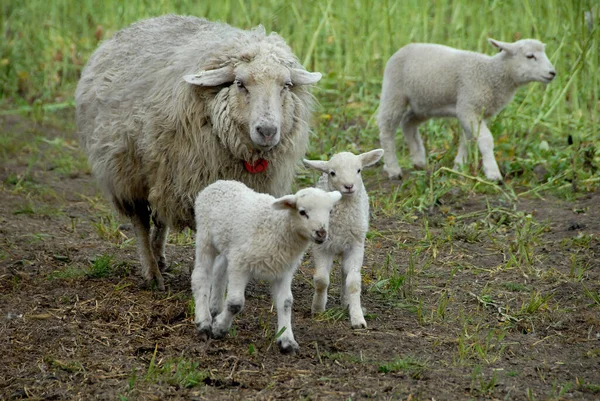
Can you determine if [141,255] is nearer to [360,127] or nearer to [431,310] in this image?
Answer: [431,310]

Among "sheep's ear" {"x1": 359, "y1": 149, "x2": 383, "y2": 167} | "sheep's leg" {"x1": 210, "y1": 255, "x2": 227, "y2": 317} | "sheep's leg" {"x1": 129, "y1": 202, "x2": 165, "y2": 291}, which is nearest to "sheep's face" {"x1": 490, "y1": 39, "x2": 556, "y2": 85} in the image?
"sheep's ear" {"x1": 359, "y1": 149, "x2": 383, "y2": 167}

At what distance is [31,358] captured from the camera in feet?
14.4

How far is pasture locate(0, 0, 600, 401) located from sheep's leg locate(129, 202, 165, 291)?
0.14 meters

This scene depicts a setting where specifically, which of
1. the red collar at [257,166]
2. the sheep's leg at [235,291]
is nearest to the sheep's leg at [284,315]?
the sheep's leg at [235,291]

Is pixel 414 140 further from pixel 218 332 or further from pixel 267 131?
pixel 218 332

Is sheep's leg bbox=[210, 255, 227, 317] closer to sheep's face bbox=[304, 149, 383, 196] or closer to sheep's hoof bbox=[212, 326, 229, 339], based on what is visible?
sheep's hoof bbox=[212, 326, 229, 339]

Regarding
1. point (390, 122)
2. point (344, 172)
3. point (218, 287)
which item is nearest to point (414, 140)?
point (390, 122)

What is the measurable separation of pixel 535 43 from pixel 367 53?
2882 mm

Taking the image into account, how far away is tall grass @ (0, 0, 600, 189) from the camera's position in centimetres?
850

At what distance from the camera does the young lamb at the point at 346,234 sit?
191 inches

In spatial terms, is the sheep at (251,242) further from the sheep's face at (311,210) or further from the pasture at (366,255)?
the pasture at (366,255)

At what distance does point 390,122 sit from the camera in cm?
783

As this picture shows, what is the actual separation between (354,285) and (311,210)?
2.73 ft

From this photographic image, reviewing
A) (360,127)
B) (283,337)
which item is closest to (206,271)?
(283,337)
